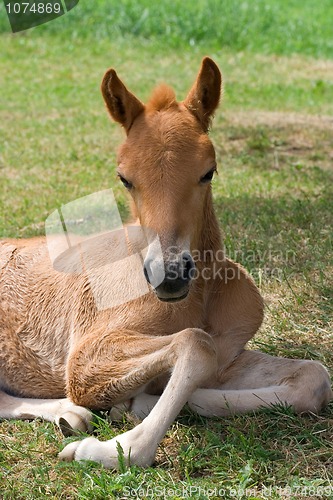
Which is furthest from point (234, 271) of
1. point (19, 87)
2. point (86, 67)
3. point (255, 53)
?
point (255, 53)

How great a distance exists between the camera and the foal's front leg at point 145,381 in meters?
3.81

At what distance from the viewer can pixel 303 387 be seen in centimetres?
425

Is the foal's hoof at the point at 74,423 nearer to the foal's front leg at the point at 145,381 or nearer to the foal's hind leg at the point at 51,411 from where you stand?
the foal's hind leg at the point at 51,411

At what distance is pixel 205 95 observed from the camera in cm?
458

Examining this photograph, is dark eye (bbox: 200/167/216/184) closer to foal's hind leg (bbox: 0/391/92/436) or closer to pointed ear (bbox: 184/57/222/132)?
pointed ear (bbox: 184/57/222/132)

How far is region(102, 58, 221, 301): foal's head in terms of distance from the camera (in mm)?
3861

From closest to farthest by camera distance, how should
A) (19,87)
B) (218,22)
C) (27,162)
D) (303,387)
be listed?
(303,387) → (27,162) → (19,87) → (218,22)

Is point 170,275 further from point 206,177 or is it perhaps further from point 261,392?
point 261,392

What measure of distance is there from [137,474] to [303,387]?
1.05m

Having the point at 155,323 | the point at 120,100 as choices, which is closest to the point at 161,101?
the point at 120,100

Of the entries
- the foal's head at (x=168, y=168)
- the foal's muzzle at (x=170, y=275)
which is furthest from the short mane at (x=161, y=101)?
the foal's muzzle at (x=170, y=275)

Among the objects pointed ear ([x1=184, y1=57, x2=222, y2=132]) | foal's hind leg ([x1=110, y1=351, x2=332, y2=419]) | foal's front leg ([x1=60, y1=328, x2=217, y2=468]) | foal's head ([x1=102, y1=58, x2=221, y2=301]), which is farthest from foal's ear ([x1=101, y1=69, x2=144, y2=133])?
foal's hind leg ([x1=110, y1=351, x2=332, y2=419])

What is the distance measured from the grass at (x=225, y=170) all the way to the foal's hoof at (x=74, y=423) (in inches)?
2.6

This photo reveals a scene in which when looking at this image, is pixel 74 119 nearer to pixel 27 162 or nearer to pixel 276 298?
pixel 27 162
